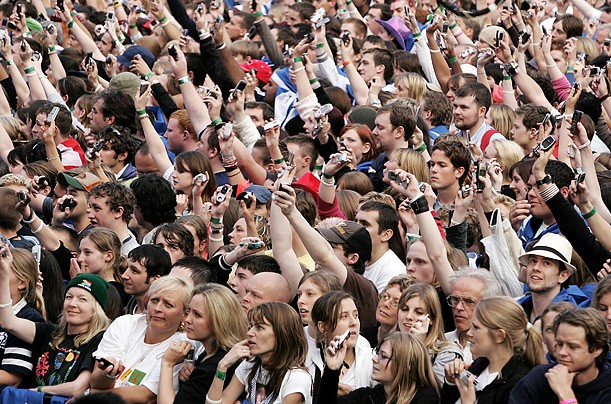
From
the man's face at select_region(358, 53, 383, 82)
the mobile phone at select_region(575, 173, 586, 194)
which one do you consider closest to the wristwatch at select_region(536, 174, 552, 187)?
the mobile phone at select_region(575, 173, 586, 194)

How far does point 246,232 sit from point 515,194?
2.12m

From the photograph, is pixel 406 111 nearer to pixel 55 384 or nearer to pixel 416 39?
pixel 416 39

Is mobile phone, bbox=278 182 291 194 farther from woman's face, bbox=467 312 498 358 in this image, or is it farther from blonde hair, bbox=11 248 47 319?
blonde hair, bbox=11 248 47 319

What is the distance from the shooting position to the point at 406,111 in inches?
430

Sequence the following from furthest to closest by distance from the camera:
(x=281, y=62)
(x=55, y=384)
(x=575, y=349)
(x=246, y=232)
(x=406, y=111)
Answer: (x=281, y=62)
(x=406, y=111)
(x=246, y=232)
(x=55, y=384)
(x=575, y=349)

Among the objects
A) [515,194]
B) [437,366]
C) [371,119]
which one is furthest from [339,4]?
[437,366]

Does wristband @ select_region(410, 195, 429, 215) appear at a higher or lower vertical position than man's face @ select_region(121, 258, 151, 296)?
higher

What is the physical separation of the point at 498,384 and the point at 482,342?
0.83 ft

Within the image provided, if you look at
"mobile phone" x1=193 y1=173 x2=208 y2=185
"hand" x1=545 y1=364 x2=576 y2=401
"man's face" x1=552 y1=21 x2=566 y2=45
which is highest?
"hand" x1=545 y1=364 x2=576 y2=401

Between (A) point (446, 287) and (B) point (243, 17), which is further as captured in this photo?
(B) point (243, 17)

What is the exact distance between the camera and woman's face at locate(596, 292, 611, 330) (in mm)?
7027

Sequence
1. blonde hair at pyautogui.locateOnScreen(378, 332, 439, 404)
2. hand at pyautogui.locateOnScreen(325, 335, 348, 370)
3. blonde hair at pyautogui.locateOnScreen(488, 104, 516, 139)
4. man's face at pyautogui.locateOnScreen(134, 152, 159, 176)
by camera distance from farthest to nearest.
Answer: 1. blonde hair at pyautogui.locateOnScreen(488, 104, 516, 139)
2. man's face at pyautogui.locateOnScreen(134, 152, 159, 176)
3. blonde hair at pyautogui.locateOnScreen(378, 332, 439, 404)
4. hand at pyautogui.locateOnScreen(325, 335, 348, 370)

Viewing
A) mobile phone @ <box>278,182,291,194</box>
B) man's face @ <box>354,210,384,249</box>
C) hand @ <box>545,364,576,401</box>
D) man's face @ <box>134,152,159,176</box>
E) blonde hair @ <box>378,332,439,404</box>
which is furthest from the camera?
man's face @ <box>134,152,159,176</box>

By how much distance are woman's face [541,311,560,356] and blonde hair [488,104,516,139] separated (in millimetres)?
4700
